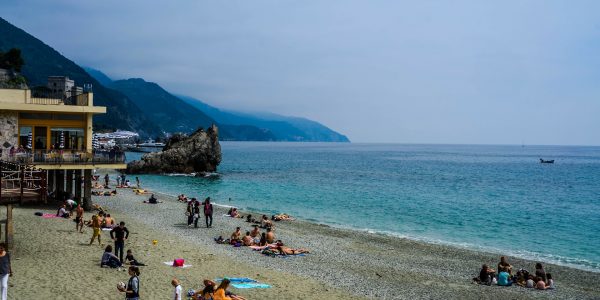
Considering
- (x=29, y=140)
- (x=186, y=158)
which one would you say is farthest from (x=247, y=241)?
(x=186, y=158)

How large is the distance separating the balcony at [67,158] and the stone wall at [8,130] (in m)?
1.70

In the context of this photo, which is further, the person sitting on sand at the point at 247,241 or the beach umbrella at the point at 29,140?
the beach umbrella at the point at 29,140

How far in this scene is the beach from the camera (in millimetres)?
16578

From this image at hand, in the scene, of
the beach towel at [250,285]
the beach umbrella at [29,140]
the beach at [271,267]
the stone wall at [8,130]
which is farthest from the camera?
the beach umbrella at [29,140]

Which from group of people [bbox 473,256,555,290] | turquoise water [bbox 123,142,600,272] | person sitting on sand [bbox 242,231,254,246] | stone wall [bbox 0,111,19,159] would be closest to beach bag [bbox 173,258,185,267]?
person sitting on sand [bbox 242,231,254,246]

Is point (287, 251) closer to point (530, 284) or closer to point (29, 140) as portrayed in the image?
point (530, 284)

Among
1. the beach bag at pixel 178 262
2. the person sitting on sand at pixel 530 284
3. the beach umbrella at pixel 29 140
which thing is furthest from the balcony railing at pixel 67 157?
the person sitting on sand at pixel 530 284

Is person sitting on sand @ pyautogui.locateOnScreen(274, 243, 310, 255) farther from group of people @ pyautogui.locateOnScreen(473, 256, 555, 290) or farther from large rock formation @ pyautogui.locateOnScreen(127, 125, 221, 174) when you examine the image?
large rock formation @ pyautogui.locateOnScreen(127, 125, 221, 174)

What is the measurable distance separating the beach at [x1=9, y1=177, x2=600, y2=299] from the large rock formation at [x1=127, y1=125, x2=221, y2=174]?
161 ft

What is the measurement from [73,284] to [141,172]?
6680 centimetres

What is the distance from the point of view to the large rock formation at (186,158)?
80.2m

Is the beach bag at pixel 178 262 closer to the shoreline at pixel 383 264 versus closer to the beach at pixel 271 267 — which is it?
the beach at pixel 271 267

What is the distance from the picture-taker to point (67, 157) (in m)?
30.1

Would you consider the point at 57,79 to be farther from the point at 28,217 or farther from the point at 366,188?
the point at 366,188
